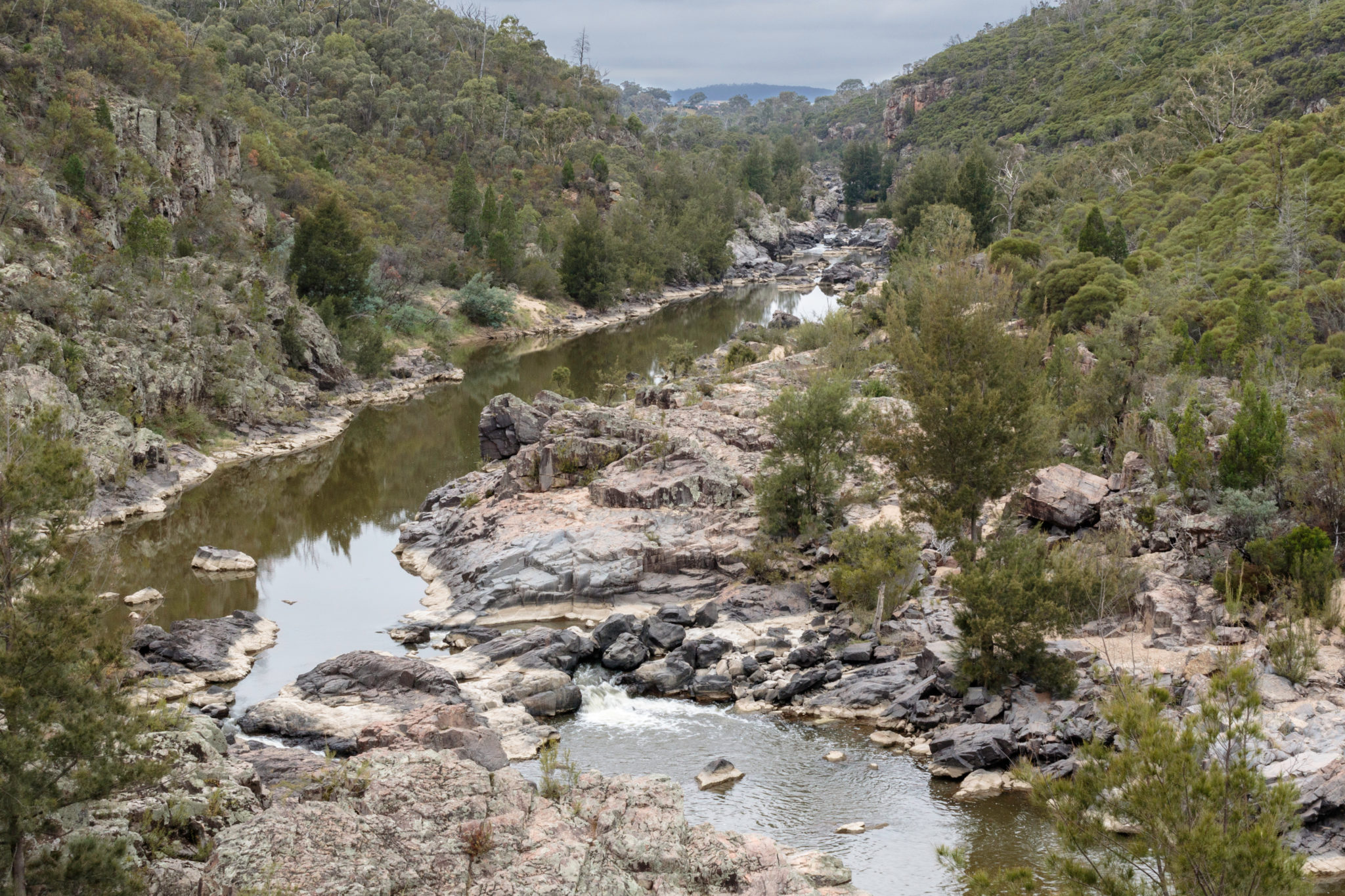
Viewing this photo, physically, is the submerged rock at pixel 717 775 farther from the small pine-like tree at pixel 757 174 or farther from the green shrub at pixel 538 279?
the small pine-like tree at pixel 757 174

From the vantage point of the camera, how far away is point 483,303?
71.8 m

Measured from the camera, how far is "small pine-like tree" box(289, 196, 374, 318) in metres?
55.1

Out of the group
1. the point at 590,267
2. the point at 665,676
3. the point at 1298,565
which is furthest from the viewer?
the point at 590,267

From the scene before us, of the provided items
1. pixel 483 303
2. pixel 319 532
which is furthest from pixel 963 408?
pixel 483 303

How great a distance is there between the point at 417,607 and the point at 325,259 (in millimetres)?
33609

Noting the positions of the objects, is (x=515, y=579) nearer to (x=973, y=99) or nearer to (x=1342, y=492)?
(x=1342, y=492)

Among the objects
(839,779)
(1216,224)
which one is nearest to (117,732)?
(839,779)

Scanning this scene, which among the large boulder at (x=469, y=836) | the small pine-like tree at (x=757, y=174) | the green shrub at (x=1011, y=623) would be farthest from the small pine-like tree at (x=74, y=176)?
the small pine-like tree at (x=757, y=174)

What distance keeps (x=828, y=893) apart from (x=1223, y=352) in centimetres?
2568

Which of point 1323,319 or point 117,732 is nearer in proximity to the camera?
point 117,732

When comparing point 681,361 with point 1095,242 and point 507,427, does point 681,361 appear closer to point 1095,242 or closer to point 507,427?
point 507,427

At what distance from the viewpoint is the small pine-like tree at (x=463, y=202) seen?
3098 inches

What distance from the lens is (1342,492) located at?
20.5 m

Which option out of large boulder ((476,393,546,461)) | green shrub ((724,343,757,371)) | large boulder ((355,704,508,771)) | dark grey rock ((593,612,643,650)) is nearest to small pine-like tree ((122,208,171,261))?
large boulder ((476,393,546,461))
